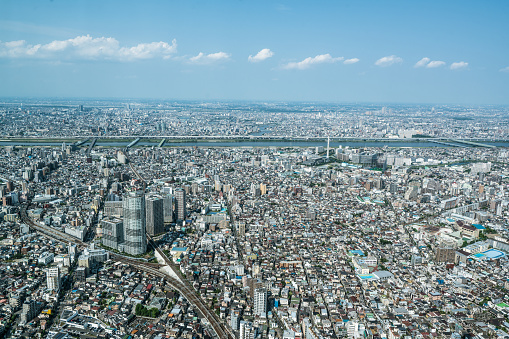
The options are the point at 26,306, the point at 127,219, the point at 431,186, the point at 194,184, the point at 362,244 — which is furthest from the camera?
the point at 431,186

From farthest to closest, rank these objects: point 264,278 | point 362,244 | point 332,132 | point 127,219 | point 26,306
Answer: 1. point 332,132
2. point 362,244
3. point 127,219
4. point 264,278
5. point 26,306

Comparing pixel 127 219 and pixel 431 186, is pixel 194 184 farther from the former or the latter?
pixel 431 186

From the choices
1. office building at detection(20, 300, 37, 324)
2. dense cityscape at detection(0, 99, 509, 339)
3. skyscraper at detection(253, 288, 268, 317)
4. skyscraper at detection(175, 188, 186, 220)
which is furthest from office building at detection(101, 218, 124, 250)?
skyscraper at detection(253, 288, 268, 317)

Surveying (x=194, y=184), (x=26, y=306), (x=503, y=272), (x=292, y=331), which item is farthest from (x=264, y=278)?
(x=194, y=184)

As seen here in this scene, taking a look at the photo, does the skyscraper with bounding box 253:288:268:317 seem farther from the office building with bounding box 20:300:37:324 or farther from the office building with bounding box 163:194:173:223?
the office building with bounding box 163:194:173:223

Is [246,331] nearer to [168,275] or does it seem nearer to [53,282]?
[168,275]

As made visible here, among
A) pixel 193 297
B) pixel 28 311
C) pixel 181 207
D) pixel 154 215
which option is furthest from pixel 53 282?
pixel 181 207
